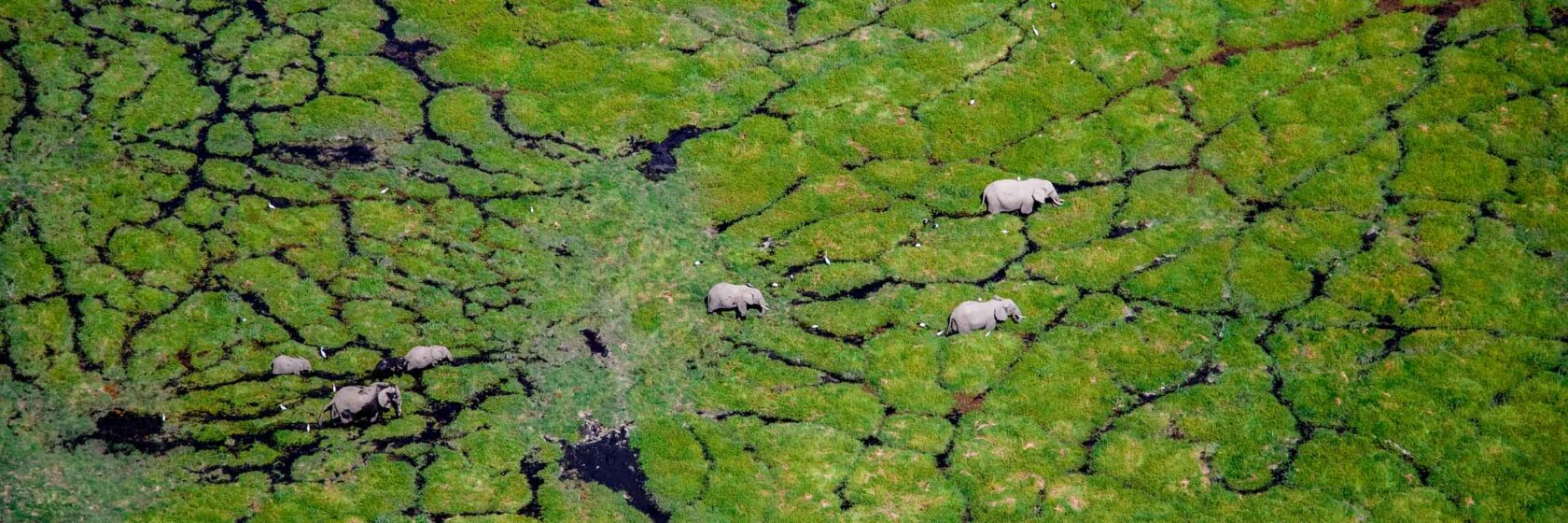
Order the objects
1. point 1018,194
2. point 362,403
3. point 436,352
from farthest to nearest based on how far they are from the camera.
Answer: point 1018,194
point 436,352
point 362,403

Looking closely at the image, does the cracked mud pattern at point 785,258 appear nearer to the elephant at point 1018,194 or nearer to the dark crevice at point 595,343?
the dark crevice at point 595,343

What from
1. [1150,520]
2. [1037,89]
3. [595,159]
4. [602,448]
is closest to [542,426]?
[602,448]

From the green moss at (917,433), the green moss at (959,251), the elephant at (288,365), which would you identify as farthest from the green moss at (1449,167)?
the elephant at (288,365)

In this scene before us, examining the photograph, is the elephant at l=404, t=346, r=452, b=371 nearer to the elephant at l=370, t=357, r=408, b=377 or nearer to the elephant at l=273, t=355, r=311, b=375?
the elephant at l=370, t=357, r=408, b=377

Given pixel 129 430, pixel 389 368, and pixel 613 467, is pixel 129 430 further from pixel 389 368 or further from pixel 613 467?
pixel 613 467

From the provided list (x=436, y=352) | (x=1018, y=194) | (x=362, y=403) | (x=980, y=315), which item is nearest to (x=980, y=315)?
(x=980, y=315)

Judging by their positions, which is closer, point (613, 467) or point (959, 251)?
point (613, 467)
